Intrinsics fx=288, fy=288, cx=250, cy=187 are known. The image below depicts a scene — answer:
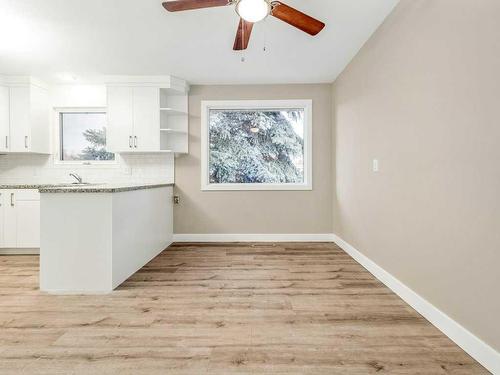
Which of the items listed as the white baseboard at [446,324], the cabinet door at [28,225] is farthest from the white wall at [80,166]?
the white baseboard at [446,324]

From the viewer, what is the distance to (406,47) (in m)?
2.24

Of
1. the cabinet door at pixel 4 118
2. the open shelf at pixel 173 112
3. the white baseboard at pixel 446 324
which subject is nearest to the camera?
the white baseboard at pixel 446 324

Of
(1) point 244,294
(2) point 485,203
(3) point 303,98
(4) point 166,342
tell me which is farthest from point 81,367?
(3) point 303,98

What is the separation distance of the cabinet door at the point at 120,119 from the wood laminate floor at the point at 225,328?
6.28ft

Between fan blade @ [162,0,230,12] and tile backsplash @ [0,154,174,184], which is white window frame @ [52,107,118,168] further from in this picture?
fan blade @ [162,0,230,12]

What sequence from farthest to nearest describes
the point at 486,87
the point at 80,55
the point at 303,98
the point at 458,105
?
1. the point at 303,98
2. the point at 80,55
3. the point at 458,105
4. the point at 486,87

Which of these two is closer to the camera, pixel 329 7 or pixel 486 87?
pixel 486 87

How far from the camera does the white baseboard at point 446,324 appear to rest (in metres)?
1.44

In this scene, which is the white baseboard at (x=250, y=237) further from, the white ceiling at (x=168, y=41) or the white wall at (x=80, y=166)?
the white ceiling at (x=168, y=41)

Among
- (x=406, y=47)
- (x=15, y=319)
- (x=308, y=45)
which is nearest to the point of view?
(x=15, y=319)

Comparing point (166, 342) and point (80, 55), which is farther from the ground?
point (80, 55)

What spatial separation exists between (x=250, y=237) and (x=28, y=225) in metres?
2.92

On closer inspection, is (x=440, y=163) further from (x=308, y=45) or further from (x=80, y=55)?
(x=80, y=55)

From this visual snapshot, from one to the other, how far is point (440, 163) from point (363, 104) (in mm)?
1470
